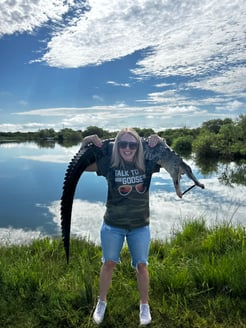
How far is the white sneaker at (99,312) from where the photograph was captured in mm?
2973

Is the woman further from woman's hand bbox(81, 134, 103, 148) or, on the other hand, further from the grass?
the grass

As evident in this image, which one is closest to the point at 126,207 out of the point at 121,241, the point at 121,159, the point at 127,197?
the point at 127,197

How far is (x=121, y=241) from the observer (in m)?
2.92

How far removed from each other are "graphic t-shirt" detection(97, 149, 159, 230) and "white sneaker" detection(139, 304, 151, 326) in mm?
806

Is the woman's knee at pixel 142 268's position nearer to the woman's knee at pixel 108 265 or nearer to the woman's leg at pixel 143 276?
the woman's leg at pixel 143 276

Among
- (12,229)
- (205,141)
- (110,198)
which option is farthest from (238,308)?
(205,141)

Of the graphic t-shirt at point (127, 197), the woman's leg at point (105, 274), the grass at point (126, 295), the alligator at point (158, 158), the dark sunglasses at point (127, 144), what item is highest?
the dark sunglasses at point (127, 144)

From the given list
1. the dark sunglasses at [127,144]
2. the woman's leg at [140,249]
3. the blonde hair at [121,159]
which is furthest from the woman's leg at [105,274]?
the dark sunglasses at [127,144]

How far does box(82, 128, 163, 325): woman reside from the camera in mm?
2869

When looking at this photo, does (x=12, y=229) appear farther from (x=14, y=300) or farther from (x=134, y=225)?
(x=134, y=225)

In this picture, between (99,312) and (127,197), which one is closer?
(127,197)

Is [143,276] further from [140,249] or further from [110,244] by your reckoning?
[110,244]

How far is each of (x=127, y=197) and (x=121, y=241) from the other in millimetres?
418

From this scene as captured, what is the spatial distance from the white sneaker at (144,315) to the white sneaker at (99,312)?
36 centimetres
